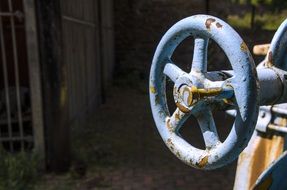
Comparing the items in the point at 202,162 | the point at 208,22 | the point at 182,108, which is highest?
the point at 208,22

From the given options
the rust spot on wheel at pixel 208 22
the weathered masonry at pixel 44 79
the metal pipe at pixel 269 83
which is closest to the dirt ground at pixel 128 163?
the weathered masonry at pixel 44 79

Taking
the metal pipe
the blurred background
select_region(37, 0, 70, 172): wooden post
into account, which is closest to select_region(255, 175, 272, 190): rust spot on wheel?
the metal pipe

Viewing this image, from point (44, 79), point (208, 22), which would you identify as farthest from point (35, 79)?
point (208, 22)

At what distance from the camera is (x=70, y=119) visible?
5.31 meters

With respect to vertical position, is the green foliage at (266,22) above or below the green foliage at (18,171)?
above

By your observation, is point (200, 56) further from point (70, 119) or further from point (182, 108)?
point (70, 119)

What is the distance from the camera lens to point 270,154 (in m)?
1.99

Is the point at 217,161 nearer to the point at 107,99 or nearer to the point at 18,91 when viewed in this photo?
the point at 18,91

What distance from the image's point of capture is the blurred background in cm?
429

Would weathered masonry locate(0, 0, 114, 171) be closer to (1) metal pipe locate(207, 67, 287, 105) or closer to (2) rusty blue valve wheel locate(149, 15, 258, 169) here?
(2) rusty blue valve wheel locate(149, 15, 258, 169)

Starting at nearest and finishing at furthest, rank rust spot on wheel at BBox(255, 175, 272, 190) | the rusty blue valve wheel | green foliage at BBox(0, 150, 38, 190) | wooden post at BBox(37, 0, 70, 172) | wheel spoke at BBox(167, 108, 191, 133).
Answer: the rusty blue valve wheel → wheel spoke at BBox(167, 108, 191, 133) → rust spot on wheel at BBox(255, 175, 272, 190) → green foliage at BBox(0, 150, 38, 190) → wooden post at BBox(37, 0, 70, 172)

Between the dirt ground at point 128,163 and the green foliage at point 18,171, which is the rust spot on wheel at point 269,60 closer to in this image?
the dirt ground at point 128,163

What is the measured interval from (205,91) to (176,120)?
194 millimetres

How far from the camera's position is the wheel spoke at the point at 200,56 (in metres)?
1.21
